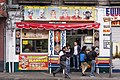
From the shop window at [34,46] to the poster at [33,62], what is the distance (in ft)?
1.46

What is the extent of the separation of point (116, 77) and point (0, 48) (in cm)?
750

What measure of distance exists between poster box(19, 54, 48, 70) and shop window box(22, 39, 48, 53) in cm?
44

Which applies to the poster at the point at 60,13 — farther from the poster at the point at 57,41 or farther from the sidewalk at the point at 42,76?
the sidewalk at the point at 42,76

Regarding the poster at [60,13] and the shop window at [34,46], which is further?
the shop window at [34,46]

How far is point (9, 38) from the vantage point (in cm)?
2050

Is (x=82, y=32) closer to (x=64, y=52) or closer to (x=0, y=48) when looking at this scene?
(x=64, y=52)

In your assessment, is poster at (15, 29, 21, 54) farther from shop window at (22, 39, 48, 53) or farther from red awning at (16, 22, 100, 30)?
red awning at (16, 22, 100, 30)

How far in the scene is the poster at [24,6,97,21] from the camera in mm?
20406

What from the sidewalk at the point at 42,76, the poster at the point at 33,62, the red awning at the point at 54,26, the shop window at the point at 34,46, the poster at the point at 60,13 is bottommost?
the sidewalk at the point at 42,76

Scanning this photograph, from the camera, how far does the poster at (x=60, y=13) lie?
20406 millimetres

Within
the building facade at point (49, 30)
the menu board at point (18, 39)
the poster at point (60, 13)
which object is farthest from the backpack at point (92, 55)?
the menu board at point (18, 39)

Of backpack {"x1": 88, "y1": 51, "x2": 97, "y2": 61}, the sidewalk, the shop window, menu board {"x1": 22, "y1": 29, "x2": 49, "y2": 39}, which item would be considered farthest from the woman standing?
menu board {"x1": 22, "y1": 29, "x2": 49, "y2": 39}

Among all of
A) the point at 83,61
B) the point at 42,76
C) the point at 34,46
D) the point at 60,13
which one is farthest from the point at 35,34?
the point at 83,61

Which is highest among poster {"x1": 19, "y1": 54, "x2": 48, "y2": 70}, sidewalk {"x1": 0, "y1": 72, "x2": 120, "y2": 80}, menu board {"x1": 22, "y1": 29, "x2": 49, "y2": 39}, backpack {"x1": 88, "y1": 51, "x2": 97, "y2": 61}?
menu board {"x1": 22, "y1": 29, "x2": 49, "y2": 39}
